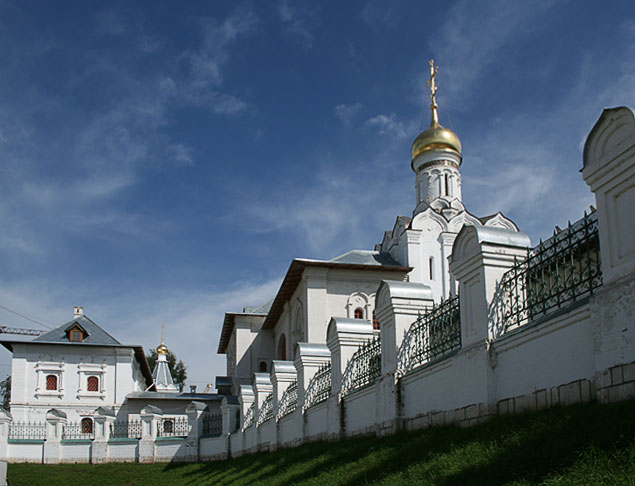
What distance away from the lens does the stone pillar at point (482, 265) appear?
6.38 metres

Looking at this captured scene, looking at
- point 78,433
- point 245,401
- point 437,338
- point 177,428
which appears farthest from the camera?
point 78,433

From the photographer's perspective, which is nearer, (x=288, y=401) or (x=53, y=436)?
(x=288, y=401)

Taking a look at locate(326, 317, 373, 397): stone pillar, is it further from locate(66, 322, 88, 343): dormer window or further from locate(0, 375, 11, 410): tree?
locate(0, 375, 11, 410): tree

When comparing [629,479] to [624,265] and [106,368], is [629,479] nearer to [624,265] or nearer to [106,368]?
[624,265]

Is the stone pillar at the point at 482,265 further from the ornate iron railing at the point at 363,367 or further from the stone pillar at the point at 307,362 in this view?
the stone pillar at the point at 307,362

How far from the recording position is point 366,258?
83.3 feet

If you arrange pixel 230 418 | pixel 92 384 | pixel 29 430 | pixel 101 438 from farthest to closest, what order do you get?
1. pixel 92 384
2. pixel 29 430
3. pixel 101 438
4. pixel 230 418

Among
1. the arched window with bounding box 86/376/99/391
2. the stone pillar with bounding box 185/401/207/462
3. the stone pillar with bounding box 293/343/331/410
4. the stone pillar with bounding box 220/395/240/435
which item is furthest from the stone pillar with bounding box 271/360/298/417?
the arched window with bounding box 86/376/99/391

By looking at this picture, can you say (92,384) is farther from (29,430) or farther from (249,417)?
(249,417)

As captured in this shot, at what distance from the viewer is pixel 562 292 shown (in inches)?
220

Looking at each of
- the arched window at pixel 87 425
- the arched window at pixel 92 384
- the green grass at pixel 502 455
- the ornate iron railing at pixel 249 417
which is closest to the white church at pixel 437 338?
the ornate iron railing at pixel 249 417

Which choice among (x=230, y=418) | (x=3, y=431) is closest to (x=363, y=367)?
(x=230, y=418)

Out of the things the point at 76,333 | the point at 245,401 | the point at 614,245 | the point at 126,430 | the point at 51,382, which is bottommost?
the point at 126,430

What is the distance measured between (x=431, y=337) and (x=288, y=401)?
6.86 meters
